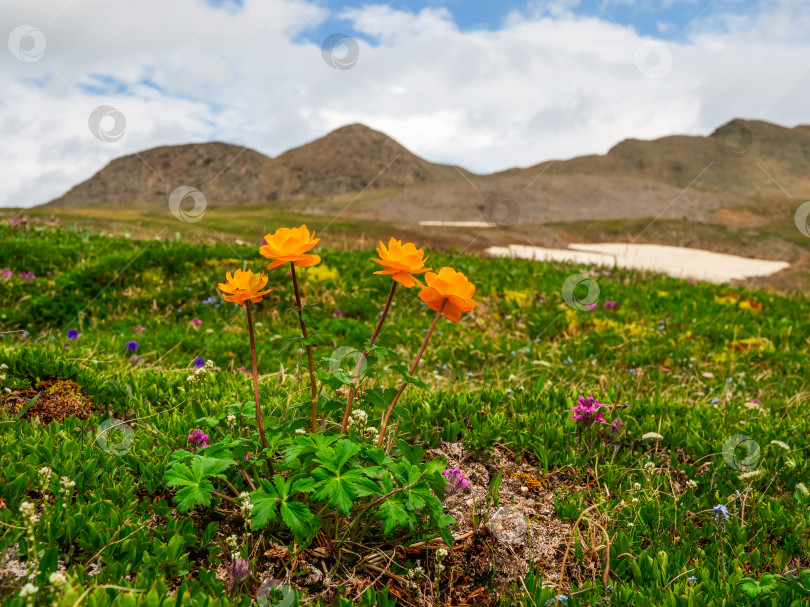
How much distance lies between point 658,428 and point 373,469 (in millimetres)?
2723

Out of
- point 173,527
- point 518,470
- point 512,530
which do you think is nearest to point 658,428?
point 518,470

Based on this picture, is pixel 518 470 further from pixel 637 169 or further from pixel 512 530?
pixel 637 169

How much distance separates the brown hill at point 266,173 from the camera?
6869 cm

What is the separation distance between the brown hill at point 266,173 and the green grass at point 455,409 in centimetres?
5651

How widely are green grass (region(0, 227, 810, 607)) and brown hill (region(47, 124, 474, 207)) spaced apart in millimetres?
56508

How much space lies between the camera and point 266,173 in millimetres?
71312

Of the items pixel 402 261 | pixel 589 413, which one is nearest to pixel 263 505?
pixel 402 261

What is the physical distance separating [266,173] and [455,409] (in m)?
71.1

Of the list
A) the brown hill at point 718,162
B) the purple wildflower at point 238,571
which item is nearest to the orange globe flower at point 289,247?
the purple wildflower at point 238,571

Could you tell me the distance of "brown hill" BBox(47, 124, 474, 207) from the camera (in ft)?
225

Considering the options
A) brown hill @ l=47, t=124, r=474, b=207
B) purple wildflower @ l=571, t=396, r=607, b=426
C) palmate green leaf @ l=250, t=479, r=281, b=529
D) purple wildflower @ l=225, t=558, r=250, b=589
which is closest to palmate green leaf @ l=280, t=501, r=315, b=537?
palmate green leaf @ l=250, t=479, r=281, b=529

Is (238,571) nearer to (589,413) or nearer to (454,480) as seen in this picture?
(454,480)

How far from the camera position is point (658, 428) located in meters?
4.37

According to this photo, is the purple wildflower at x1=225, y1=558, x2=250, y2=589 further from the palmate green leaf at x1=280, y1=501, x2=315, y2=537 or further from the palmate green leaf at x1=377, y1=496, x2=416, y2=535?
the palmate green leaf at x1=377, y1=496, x2=416, y2=535
